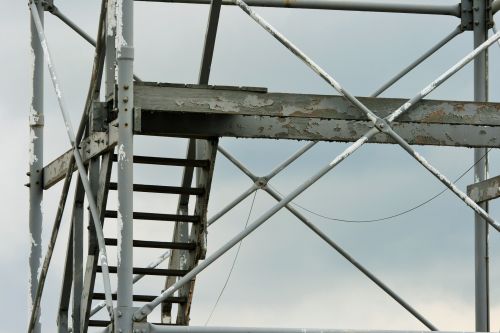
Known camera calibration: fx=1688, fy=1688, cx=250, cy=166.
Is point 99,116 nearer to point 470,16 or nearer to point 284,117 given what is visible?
point 284,117

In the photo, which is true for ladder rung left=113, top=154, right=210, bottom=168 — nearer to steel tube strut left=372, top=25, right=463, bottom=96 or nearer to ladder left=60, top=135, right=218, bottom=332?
ladder left=60, top=135, right=218, bottom=332

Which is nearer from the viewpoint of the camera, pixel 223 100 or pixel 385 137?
pixel 223 100

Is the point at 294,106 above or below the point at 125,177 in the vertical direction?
above

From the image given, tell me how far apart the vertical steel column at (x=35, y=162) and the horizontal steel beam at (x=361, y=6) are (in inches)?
77.1

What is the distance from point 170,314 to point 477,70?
210 inches

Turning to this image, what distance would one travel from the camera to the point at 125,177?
16391 millimetres

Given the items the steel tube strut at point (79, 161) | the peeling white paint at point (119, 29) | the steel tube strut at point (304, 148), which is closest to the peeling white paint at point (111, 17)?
the peeling white paint at point (119, 29)

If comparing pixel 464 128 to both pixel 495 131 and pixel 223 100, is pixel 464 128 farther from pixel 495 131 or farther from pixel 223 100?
pixel 223 100

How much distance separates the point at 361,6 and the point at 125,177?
730 cm

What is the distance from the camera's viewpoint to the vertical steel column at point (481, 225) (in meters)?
22.3

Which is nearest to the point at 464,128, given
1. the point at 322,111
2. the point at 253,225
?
the point at 322,111

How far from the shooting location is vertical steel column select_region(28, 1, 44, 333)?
69.7 feet

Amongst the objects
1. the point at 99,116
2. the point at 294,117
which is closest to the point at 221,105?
the point at 294,117

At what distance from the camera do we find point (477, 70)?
22.9 meters
